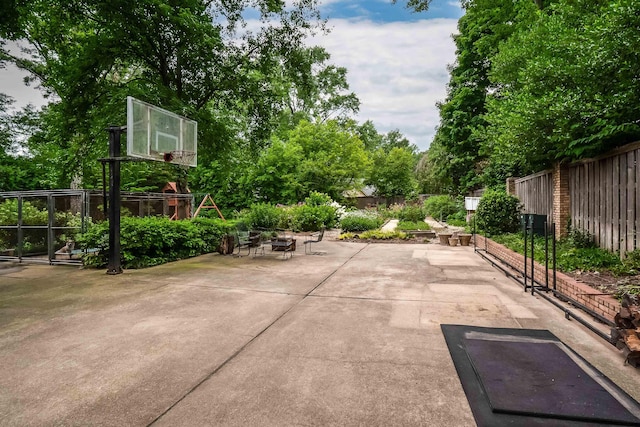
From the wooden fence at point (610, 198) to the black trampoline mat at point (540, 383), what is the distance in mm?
3598

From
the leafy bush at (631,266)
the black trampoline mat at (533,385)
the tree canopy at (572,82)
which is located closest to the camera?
the black trampoline mat at (533,385)

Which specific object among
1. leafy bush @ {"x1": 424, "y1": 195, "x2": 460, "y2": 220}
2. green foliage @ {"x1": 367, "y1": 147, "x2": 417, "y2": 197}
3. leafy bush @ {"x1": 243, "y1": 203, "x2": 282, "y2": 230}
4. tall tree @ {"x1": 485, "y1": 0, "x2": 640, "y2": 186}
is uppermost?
green foliage @ {"x1": 367, "y1": 147, "x2": 417, "y2": 197}

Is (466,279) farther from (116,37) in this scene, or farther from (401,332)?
(116,37)

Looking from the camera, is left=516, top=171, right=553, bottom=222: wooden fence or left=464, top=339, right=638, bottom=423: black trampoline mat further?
left=516, top=171, right=553, bottom=222: wooden fence

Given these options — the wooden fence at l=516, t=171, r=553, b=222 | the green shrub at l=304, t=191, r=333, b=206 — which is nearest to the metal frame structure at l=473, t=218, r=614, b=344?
the wooden fence at l=516, t=171, r=553, b=222

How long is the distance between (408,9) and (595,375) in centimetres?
1251

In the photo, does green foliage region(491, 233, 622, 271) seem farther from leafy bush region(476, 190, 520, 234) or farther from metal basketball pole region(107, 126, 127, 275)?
metal basketball pole region(107, 126, 127, 275)

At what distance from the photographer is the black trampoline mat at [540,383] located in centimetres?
238

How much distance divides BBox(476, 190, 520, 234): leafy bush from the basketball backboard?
30.2 feet

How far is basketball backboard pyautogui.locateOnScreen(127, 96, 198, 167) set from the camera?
7.51 m

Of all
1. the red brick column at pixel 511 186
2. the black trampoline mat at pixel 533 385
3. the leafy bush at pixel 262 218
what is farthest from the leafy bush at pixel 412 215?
the black trampoline mat at pixel 533 385

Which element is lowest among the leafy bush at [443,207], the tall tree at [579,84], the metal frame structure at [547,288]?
the metal frame structure at [547,288]

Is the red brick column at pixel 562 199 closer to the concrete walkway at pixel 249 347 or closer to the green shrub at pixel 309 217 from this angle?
the concrete walkway at pixel 249 347

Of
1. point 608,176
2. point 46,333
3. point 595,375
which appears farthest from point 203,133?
point 595,375
